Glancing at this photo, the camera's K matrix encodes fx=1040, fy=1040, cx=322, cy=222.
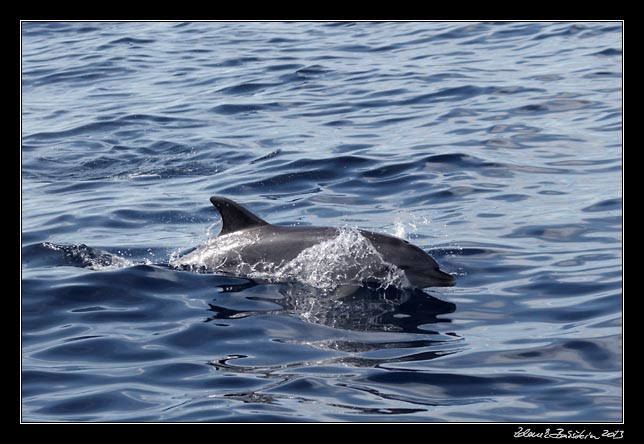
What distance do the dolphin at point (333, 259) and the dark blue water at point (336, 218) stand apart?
236mm

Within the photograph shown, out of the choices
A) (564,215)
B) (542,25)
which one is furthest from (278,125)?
(542,25)

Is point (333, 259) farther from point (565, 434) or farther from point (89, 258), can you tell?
point (565, 434)

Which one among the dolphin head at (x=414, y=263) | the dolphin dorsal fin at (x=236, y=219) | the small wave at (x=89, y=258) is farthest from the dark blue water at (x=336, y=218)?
the dolphin dorsal fin at (x=236, y=219)

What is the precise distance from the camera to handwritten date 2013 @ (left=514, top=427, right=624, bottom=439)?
771 cm

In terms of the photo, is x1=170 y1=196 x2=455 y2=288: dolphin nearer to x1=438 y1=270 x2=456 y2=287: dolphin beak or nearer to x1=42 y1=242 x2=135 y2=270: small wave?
x1=438 y1=270 x2=456 y2=287: dolphin beak

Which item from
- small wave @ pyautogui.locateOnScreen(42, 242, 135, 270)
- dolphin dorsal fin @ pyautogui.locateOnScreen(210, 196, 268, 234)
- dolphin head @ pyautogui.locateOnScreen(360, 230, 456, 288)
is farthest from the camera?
small wave @ pyautogui.locateOnScreen(42, 242, 135, 270)

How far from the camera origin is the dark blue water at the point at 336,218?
875cm

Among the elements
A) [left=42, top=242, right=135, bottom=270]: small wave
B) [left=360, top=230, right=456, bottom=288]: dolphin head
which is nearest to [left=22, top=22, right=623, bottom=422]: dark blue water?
[left=42, top=242, right=135, bottom=270]: small wave

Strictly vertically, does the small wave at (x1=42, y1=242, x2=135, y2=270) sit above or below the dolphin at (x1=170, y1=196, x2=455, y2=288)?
below

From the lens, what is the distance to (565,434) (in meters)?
7.74

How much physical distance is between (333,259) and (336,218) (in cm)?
285

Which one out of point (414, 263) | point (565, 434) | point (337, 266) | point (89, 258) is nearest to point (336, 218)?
point (337, 266)

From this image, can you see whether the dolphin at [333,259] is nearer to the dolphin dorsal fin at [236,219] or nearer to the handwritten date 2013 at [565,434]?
the dolphin dorsal fin at [236,219]

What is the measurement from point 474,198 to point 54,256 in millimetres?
5833
